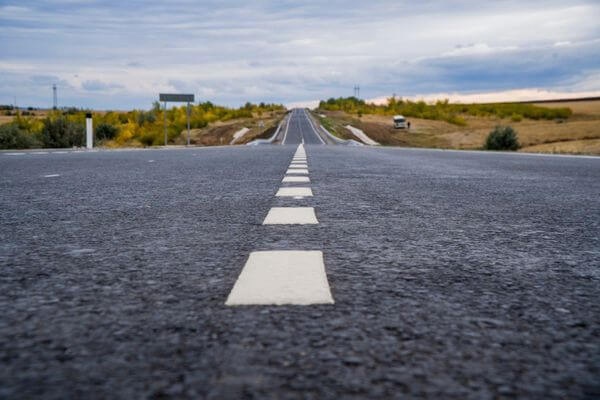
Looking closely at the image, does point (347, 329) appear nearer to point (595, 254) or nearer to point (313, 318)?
point (313, 318)

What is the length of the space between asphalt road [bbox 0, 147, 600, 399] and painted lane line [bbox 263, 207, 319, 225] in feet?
0.36

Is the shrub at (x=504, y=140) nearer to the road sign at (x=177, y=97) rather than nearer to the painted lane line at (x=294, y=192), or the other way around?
the road sign at (x=177, y=97)

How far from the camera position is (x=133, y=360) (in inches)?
61.7

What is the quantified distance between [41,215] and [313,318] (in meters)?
3.35

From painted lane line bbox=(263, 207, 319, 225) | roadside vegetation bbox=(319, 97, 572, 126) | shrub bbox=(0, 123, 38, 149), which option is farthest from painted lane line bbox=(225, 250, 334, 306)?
roadside vegetation bbox=(319, 97, 572, 126)

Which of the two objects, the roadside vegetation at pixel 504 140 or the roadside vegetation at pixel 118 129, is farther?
the roadside vegetation at pixel 504 140

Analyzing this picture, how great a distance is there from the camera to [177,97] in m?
46.9

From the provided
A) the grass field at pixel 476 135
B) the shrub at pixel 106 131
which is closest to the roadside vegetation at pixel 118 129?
the shrub at pixel 106 131

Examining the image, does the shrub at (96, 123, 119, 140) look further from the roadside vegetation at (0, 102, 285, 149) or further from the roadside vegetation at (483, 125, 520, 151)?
the roadside vegetation at (483, 125, 520, 151)

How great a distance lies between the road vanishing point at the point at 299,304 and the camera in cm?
145

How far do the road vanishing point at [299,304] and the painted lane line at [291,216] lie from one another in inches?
1.0

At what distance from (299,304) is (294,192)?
13.9 ft

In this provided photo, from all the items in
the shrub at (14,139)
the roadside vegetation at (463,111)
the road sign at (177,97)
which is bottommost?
the shrub at (14,139)

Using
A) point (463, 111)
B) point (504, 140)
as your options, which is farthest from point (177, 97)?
point (463, 111)
